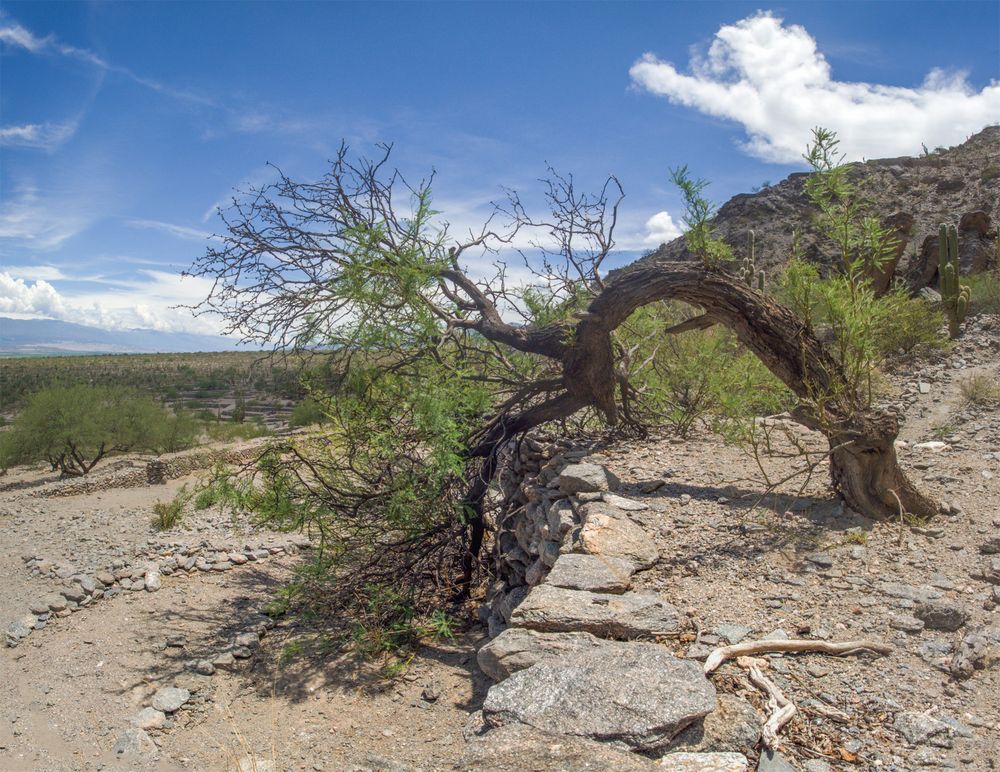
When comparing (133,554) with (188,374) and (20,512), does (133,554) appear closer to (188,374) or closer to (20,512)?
(20,512)

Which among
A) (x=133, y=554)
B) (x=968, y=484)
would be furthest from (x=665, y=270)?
(x=133, y=554)

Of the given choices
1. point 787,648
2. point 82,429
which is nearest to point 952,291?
point 787,648

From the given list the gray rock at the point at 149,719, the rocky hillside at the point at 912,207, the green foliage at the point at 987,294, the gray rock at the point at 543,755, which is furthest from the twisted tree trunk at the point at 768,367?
the rocky hillside at the point at 912,207

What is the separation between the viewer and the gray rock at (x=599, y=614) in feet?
13.4

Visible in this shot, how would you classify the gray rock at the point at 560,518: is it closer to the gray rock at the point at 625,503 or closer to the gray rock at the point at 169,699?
the gray rock at the point at 625,503

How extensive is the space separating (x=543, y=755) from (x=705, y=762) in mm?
682

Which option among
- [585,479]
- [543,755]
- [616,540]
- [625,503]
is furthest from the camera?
[585,479]

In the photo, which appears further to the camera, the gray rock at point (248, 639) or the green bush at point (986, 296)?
the green bush at point (986, 296)

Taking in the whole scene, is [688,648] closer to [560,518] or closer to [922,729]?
[922,729]

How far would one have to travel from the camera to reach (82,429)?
1878 cm

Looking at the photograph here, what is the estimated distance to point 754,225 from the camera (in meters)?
26.7

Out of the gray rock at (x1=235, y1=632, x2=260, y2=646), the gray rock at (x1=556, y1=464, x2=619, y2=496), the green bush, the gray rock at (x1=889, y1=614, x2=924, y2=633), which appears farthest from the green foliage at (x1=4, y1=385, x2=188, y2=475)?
the green bush

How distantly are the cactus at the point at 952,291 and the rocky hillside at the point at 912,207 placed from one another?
2.30 metres

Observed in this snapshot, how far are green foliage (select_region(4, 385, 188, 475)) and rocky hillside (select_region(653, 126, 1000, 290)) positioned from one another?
16545 millimetres
